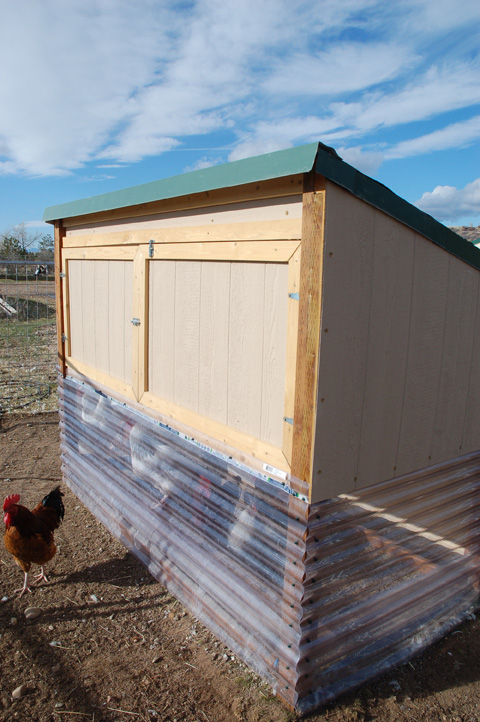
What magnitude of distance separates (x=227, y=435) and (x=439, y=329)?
1.35 m

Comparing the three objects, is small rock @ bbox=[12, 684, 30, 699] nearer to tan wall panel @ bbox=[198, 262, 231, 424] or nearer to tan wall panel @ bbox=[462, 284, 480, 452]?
tan wall panel @ bbox=[198, 262, 231, 424]

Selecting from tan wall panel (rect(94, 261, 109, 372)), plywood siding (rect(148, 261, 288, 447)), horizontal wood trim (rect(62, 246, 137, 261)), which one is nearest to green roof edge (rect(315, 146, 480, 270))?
plywood siding (rect(148, 261, 288, 447))

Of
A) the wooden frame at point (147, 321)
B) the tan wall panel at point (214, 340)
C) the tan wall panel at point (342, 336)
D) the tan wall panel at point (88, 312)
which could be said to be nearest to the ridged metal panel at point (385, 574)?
the tan wall panel at point (342, 336)

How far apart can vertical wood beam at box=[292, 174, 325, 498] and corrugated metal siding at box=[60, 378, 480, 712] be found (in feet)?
1.01

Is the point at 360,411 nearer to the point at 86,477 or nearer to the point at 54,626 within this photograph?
the point at 54,626

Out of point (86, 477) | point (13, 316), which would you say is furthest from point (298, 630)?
point (13, 316)

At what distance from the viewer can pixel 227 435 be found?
2859 mm

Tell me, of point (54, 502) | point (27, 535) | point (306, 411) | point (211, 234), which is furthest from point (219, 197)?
point (54, 502)

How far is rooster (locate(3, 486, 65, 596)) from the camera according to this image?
140 inches

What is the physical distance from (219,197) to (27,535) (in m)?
2.73

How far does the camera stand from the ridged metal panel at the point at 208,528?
2.53 metres

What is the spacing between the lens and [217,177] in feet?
8.48

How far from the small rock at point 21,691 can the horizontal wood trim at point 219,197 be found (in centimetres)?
292

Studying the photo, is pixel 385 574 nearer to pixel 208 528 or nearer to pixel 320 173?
pixel 208 528
